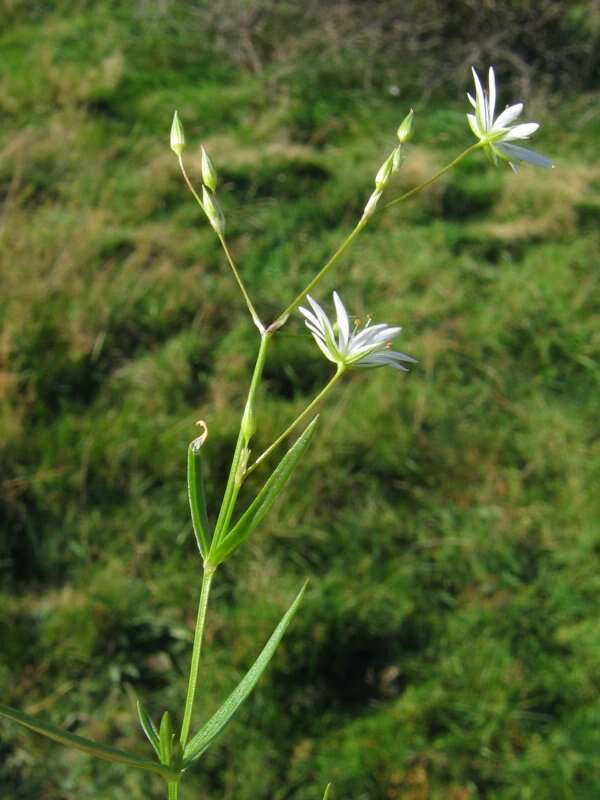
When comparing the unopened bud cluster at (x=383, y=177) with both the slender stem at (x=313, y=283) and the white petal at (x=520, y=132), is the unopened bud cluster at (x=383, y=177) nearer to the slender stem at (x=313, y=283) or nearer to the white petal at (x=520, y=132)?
the slender stem at (x=313, y=283)

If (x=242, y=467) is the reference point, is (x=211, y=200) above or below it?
above

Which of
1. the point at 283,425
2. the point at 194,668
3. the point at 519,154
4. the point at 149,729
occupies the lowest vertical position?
the point at 283,425

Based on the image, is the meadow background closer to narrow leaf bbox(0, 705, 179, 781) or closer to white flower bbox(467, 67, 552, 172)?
white flower bbox(467, 67, 552, 172)

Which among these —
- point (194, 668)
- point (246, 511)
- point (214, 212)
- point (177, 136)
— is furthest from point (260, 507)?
point (177, 136)

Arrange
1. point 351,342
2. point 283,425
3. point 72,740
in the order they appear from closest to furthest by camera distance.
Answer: point 72,740, point 351,342, point 283,425

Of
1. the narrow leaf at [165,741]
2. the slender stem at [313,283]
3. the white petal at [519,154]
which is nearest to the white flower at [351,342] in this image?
the slender stem at [313,283]

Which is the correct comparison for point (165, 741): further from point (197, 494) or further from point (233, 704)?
point (197, 494)
